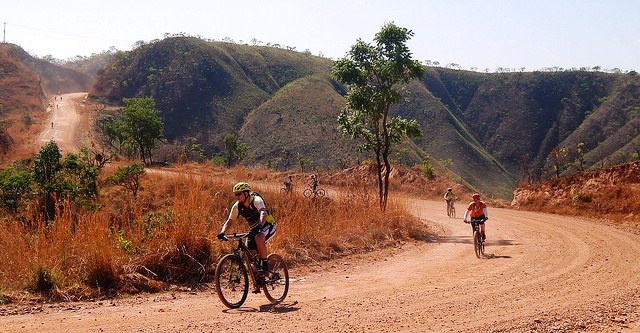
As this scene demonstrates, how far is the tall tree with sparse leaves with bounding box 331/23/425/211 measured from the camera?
65.0ft

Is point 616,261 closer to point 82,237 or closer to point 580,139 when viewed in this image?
point 82,237

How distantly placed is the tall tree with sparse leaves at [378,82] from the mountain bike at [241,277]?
11786 mm

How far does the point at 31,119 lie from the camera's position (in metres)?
71.5

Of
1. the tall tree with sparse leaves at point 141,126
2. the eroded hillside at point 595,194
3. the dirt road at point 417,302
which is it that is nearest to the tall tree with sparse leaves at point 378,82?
the dirt road at point 417,302

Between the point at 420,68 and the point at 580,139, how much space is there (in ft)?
412

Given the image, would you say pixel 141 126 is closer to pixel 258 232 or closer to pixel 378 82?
pixel 378 82

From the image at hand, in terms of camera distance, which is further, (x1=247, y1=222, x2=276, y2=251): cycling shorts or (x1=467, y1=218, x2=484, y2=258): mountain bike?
(x1=467, y1=218, x2=484, y2=258): mountain bike

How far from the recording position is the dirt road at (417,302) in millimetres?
6980

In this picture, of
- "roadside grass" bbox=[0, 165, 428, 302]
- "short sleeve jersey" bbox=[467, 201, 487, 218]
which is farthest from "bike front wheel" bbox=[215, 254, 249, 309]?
"short sleeve jersey" bbox=[467, 201, 487, 218]

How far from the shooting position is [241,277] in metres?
8.41

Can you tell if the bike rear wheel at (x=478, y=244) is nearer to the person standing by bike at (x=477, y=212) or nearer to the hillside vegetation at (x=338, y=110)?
the person standing by bike at (x=477, y=212)

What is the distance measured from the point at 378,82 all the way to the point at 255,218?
44.6 ft

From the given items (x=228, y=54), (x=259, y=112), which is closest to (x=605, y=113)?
(x=259, y=112)

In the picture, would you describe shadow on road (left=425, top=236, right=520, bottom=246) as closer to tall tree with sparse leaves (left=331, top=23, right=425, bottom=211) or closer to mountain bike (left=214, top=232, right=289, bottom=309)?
tall tree with sparse leaves (left=331, top=23, right=425, bottom=211)
